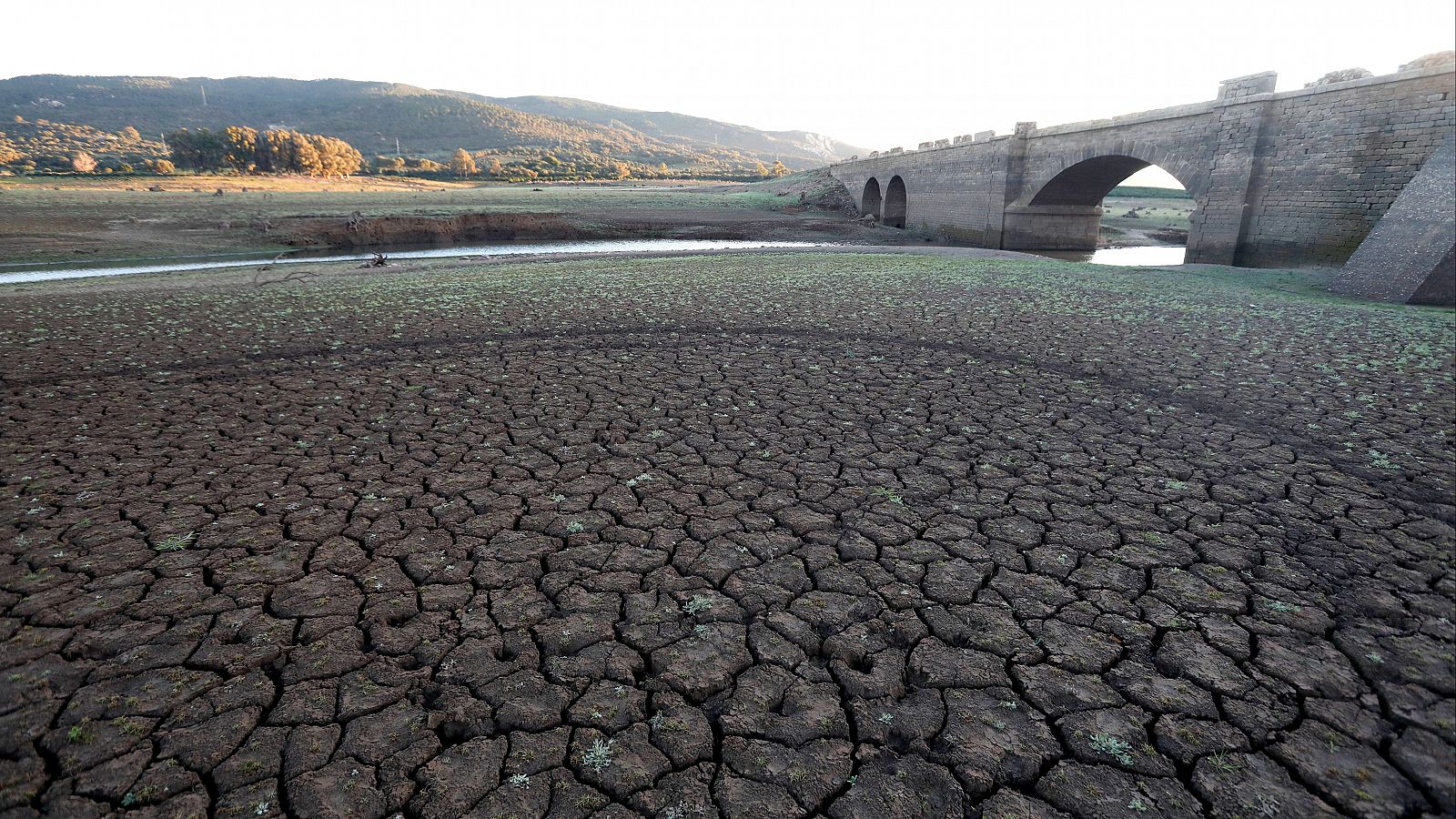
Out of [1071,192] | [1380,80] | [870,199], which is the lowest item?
[1071,192]

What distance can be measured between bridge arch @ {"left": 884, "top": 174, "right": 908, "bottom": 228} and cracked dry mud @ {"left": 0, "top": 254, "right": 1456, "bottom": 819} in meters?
37.3

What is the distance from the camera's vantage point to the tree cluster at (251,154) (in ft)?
206

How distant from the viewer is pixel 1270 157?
17.5 m

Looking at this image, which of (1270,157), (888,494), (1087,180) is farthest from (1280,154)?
(888,494)

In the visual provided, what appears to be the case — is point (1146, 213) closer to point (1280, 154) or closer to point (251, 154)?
point (1280, 154)

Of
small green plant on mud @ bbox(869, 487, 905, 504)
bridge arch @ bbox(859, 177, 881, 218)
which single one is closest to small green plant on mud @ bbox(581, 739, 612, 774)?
small green plant on mud @ bbox(869, 487, 905, 504)

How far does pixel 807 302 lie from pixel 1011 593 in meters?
9.14

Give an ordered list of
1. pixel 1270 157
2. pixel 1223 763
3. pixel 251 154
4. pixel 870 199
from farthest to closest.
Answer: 1. pixel 251 154
2. pixel 870 199
3. pixel 1270 157
4. pixel 1223 763

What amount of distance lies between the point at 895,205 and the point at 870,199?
17.4 feet

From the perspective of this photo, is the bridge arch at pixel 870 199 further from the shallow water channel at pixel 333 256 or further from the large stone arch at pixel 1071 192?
the shallow water channel at pixel 333 256

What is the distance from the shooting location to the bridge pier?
29266 mm

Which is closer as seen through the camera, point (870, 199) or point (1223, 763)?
point (1223, 763)

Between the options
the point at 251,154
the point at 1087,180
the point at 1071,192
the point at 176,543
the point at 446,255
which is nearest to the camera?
the point at 176,543

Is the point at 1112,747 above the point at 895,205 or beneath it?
beneath
